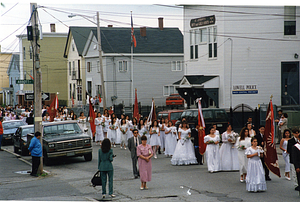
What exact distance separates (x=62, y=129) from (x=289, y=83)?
17277 millimetres

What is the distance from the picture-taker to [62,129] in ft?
59.6

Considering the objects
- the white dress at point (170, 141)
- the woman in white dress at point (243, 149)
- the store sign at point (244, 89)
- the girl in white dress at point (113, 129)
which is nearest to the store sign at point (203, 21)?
the store sign at point (244, 89)

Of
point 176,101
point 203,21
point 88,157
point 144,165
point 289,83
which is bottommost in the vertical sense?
point 88,157

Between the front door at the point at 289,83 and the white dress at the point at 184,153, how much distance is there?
1478cm

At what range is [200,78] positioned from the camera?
29047mm

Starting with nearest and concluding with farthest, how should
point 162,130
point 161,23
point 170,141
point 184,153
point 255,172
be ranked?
point 255,172, point 184,153, point 170,141, point 162,130, point 161,23

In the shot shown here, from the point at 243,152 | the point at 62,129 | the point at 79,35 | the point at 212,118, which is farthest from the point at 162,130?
the point at 79,35

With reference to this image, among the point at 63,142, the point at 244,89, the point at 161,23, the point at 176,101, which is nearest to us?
the point at 63,142

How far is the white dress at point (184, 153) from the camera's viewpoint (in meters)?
15.8

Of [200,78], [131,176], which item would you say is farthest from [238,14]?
[131,176]

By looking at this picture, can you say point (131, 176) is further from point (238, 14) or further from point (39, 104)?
point (238, 14)

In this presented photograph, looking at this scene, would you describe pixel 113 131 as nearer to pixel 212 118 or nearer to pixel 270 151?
pixel 212 118

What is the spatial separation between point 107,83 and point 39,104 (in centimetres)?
2849

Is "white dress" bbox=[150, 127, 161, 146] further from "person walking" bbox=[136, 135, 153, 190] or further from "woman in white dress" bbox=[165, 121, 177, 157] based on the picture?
"person walking" bbox=[136, 135, 153, 190]
